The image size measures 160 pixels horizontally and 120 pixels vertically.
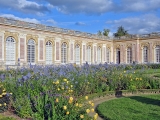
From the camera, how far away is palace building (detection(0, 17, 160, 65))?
2092cm

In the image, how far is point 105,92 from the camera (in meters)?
7.78

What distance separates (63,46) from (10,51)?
296 inches

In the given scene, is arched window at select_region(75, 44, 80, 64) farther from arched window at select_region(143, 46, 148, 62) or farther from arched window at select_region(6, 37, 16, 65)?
arched window at select_region(143, 46, 148, 62)

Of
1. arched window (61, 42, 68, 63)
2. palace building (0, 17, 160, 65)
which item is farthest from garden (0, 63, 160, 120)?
arched window (61, 42, 68, 63)

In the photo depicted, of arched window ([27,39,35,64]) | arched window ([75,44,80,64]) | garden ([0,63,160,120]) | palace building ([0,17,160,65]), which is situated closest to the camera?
garden ([0,63,160,120])

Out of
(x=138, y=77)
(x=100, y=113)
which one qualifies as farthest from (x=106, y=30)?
(x=100, y=113)

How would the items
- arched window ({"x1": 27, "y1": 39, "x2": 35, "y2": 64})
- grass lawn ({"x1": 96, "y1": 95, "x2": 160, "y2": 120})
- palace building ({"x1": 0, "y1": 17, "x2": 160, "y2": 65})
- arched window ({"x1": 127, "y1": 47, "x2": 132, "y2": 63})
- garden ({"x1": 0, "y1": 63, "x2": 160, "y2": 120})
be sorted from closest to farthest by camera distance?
garden ({"x1": 0, "y1": 63, "x2": 160, "y2": 120}) → grass lawn ({"x1": 96, "y1": 95, "x2": 160, "y2": 120}) → palace building ({"x1": 0, "y1": 17, "x2": 160, "y2": 65}) → arched window ({"x1": 27, "y1": 39, "x2": 35, "y2": 64}) → arched window ({"x1": 127, "y1": 47, "x2": 132, "y2": 63})

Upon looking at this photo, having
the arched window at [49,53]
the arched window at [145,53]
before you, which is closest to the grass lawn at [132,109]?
the arched window at [49,53]

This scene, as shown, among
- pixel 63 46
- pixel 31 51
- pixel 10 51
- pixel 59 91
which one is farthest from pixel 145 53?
pixel 59 91

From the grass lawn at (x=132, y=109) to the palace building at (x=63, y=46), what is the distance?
1576cm

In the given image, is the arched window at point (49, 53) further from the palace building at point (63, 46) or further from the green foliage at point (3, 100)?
the green foliage at point (3, 100)

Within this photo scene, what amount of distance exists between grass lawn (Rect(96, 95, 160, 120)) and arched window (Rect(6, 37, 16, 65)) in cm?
1624

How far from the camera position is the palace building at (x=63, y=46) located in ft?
68.6

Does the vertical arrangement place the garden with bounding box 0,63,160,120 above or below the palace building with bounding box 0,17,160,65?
below
